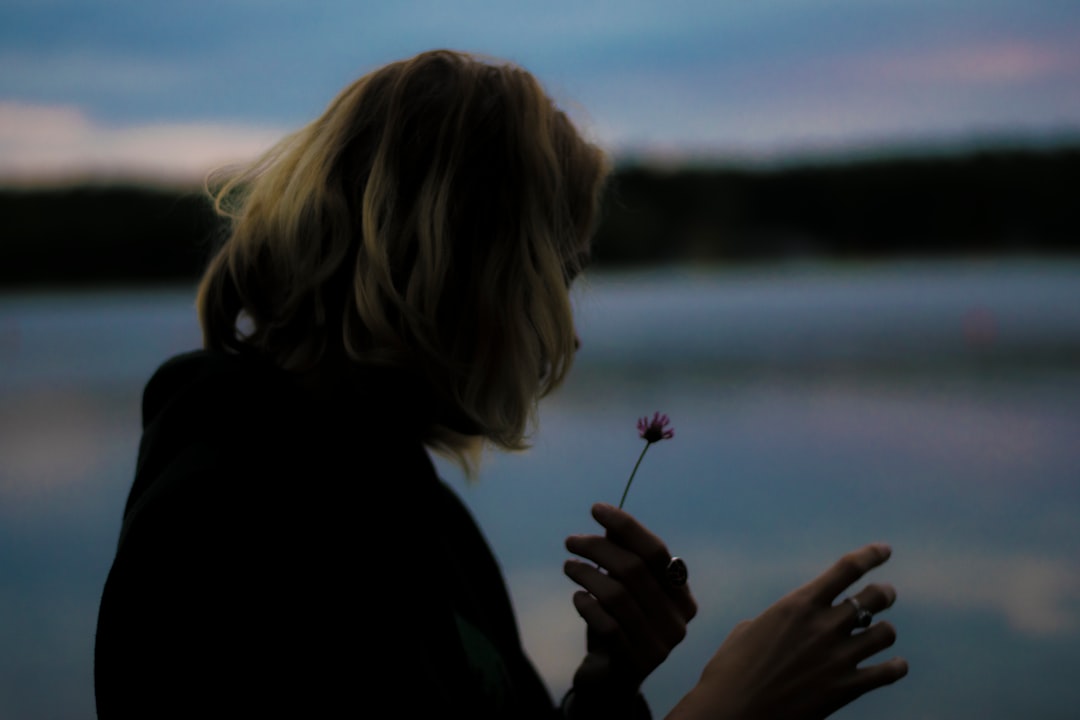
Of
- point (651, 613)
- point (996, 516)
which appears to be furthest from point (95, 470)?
point (651, 613)

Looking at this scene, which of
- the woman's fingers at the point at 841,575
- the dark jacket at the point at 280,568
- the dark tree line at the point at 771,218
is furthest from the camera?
the dark tree line at the point at 771,218

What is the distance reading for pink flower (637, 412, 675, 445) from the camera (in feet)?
2.79

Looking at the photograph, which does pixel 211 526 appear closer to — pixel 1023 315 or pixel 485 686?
pixel 485 686

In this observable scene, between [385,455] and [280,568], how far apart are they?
0.80 feet

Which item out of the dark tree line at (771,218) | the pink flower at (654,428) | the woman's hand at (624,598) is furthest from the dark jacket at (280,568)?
the dark tree line at (771,218)

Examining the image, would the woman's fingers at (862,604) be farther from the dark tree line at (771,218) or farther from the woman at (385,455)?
the dark tree line at (771,218)

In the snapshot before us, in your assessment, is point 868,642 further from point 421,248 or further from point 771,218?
point 771,218

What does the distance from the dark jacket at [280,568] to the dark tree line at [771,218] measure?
3.08m

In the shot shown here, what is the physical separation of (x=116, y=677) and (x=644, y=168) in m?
5.75

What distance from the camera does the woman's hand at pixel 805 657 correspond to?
0.84 m

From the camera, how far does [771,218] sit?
7.33 meters

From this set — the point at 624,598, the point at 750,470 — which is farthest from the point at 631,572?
the point at 750,470

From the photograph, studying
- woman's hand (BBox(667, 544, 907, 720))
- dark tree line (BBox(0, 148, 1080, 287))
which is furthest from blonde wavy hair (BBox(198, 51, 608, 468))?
dark tree line (BBox(0, 148, 1080, 287))

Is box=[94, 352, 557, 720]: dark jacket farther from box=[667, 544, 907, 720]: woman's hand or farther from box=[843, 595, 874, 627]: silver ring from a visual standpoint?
box=[843, 595, 874, 627]: silver ring
